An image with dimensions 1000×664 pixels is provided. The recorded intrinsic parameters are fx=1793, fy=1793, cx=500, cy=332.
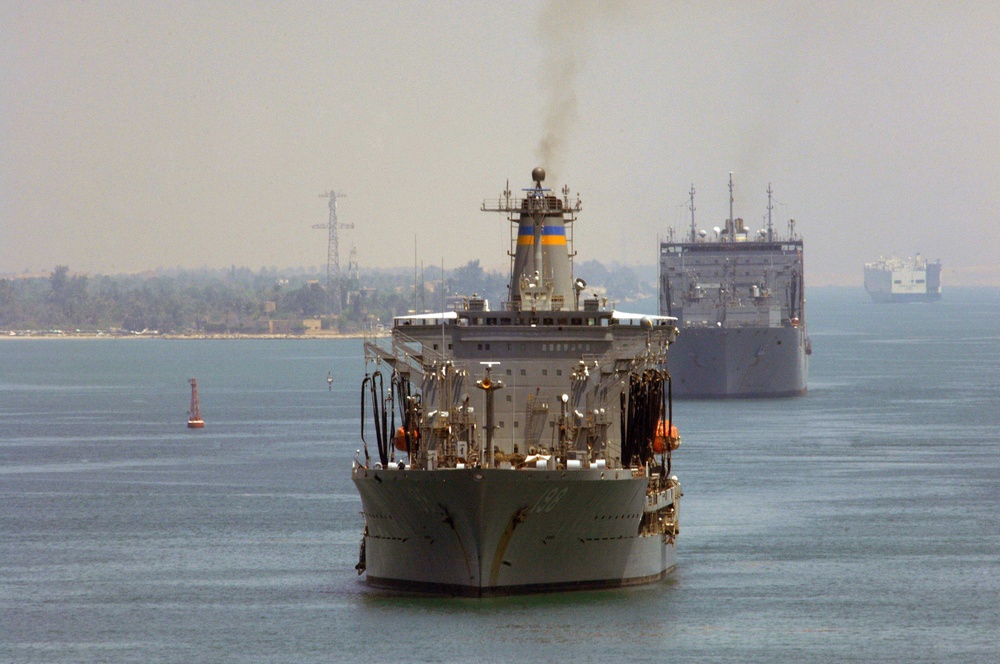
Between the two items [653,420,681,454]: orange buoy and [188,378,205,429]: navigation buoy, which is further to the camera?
[188,378,205,429]: navigation buoy

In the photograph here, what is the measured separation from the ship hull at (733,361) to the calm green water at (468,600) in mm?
14365

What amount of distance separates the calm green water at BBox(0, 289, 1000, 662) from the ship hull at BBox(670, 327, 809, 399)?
566 inches

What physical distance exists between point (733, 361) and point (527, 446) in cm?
7564

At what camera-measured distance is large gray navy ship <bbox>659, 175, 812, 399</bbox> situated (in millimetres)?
117062

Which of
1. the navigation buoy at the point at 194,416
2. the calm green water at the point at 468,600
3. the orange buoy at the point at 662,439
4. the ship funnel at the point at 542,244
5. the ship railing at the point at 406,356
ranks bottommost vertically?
the calm green water at the point at 468,600

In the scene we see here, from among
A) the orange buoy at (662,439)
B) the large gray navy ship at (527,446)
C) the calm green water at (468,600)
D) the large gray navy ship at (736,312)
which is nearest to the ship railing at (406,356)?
the large gray navy ship at (527,446)

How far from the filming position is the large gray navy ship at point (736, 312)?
11706cm

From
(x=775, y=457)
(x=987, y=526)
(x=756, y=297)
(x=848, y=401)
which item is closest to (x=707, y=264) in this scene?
(x=756, y=297)

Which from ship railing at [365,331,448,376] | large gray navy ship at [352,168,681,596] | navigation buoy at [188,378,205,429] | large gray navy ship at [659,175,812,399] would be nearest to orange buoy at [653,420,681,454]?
large gray navy ship at [352,168,681,596]

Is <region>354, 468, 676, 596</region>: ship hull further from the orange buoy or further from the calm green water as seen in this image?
the orange buoy

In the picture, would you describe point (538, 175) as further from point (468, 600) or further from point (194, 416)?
point (194, 416)

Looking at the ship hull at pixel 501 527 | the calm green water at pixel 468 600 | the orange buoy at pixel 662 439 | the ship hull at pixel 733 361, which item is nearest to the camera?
the calm green water at pixel 468 600

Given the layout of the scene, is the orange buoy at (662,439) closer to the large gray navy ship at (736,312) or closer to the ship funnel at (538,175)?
the ship funnel at (538,175)

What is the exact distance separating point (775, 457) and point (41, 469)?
3204 cm
